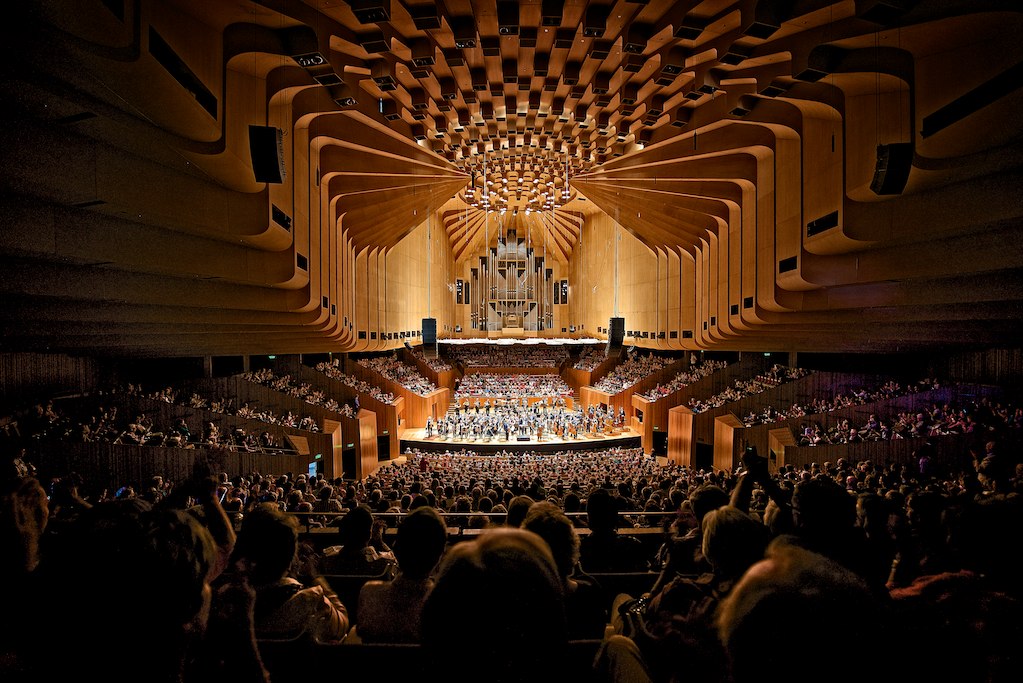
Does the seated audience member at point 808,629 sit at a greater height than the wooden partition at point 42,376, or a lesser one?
greater

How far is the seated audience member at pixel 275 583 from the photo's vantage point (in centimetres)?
164

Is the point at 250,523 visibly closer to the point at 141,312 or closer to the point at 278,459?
the point at 141,312

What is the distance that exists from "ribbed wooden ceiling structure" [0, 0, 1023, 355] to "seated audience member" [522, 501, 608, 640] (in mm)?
4047

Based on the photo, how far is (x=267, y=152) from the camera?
5.42m

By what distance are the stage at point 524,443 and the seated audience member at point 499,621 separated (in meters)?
15.8

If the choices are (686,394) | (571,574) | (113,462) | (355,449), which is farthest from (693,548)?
(686,394)

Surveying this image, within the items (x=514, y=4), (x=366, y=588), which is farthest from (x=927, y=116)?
(x=366, y=588)

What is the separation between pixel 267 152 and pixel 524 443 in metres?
13.0

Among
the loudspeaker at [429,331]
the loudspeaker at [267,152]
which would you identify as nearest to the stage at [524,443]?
the loudspeaker at [429,331]

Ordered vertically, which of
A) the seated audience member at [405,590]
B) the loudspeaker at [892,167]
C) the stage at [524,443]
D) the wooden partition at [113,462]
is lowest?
the stage at [524,443]

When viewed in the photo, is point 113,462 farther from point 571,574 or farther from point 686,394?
point 686,394

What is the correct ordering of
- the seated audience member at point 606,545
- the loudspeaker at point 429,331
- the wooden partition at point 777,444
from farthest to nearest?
the loudspeaker at point 429,331 < the wooden partition at point 777,444 < the seated audience member at point 606,545

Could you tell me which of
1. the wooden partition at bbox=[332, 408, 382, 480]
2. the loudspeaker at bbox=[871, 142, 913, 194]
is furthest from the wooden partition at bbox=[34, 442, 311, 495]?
the loudspeaker at bbox=[871, 142, 913, 194]

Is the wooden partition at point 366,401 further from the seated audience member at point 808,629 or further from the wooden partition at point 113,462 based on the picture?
the seated audience member at point 808,629
